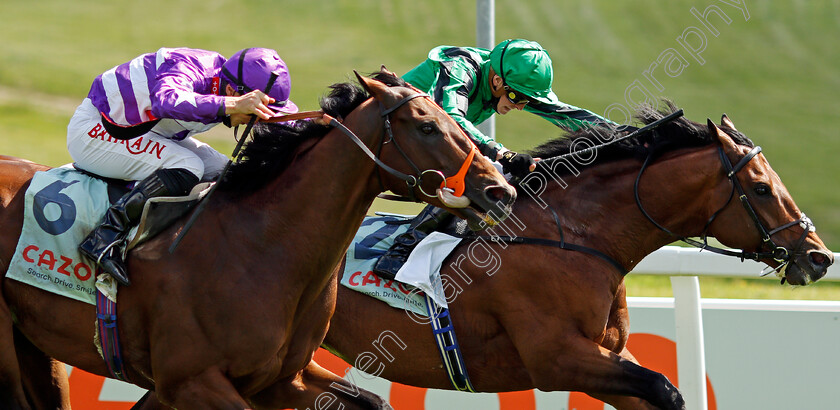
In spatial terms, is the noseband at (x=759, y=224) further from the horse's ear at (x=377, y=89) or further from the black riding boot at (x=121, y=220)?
the black riding boot at (x=121, y=220)


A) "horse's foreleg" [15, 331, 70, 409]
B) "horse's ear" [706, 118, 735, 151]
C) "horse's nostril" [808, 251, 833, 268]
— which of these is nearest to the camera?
"horse's foreleg" [15, 331, 70, 409]

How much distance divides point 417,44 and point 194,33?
20.3 ft

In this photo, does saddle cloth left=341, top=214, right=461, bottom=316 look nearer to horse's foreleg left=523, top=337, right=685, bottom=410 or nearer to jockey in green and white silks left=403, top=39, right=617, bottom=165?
horse's foreleg left=523, top=337, right=685, bottom=410

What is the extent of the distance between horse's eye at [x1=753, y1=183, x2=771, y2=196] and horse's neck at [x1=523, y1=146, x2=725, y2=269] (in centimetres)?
14

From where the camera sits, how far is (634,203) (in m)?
4.19

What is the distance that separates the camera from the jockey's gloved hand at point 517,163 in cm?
416

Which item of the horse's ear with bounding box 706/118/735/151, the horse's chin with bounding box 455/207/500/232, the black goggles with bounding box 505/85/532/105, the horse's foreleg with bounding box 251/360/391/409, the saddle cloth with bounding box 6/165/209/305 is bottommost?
the horse's foreleg with bounding box 251/360/391/409

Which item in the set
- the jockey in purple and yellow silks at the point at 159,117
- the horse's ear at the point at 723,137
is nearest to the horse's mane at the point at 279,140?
the jockey in purple and yellow silks at the point at 159,117

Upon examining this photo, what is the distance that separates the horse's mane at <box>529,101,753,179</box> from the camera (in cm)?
422

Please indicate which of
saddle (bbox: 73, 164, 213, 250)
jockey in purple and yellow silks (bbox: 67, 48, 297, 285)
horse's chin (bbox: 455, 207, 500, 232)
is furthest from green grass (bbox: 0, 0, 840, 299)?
horse's chin (bbox: 455, 207, 500, 232)

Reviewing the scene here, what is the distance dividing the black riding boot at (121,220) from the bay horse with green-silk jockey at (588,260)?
3.35ft

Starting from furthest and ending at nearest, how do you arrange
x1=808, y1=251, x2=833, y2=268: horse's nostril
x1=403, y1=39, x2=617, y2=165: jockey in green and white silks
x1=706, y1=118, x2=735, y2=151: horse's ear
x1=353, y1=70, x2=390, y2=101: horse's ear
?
1. x1=403, y1=39, x2=617, y2=165: jockey in green and white silks
2. x1=706, y1=118, x2=735, y2=151: horse's ear
3. x1=808, y1=251, x2=833, y2=268: horse's nostril
4. x1=353, y1=70, x2=390, y2=101: horse's ear

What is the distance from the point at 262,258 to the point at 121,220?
A: 59cm

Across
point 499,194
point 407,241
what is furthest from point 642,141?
point 499,194
